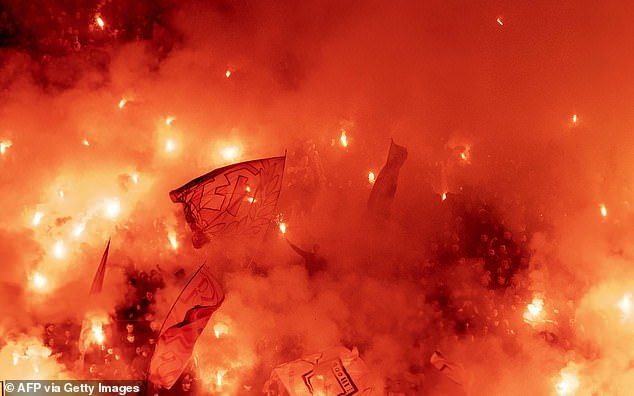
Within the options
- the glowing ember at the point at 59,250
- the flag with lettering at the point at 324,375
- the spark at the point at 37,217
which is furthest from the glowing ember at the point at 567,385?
the spark at the point at 37,217

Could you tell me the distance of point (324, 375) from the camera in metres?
2.74

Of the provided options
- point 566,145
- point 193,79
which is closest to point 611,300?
point 566,145

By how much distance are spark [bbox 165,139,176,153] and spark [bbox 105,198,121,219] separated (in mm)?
466

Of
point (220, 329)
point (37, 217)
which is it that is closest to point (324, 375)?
point (220, 329)

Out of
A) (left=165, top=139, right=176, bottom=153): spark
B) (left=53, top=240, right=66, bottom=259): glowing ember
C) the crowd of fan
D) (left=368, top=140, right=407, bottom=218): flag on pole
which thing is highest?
the crowd of fan

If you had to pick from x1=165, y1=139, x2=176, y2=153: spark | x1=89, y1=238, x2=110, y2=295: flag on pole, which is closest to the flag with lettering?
x1=89, y1=238, x2=110, y2=295: flag on pole

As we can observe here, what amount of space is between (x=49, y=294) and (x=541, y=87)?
11.4 feet

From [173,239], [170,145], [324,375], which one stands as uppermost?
[170,145]

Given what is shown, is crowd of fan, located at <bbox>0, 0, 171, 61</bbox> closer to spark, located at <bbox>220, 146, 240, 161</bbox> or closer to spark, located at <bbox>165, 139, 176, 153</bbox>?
spark, located at <bbox>165, 139, 176, 153</bbox>

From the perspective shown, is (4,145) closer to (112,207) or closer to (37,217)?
(37,217)

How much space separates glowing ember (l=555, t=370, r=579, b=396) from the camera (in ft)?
9.18

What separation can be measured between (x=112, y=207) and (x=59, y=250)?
1.28ft

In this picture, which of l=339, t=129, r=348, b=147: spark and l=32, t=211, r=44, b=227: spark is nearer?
l=32, t=211, r=44, b=227: spark

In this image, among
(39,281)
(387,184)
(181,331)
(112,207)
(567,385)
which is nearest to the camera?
(181,331)
